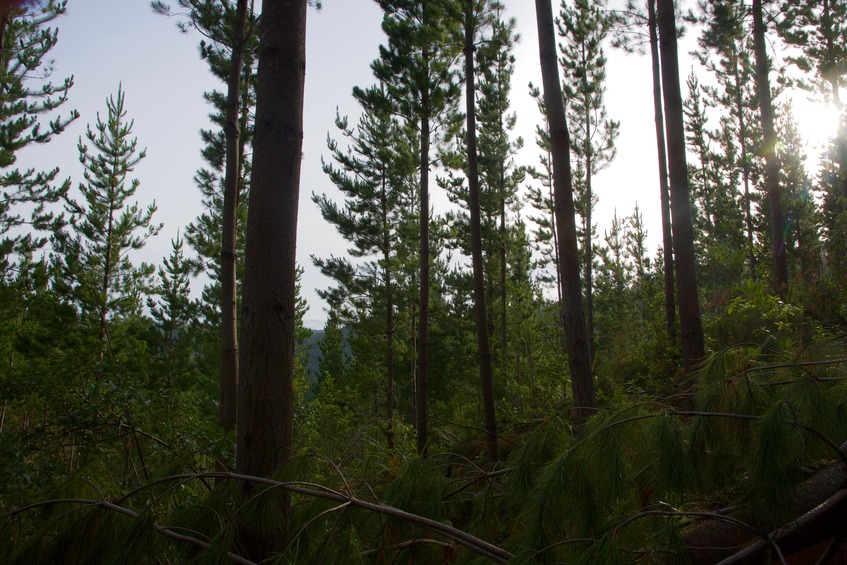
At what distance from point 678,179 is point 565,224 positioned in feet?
5.53

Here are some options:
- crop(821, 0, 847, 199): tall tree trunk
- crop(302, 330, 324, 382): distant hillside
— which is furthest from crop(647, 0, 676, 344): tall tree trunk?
crop(302, 330, 324, 382): distant hillside

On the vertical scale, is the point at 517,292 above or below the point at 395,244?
below

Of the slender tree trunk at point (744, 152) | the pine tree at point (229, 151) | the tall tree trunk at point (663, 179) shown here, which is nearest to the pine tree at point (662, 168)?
the tall tree trunk at point (663, 179)

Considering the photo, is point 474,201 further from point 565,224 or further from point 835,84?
Result: point 835,84

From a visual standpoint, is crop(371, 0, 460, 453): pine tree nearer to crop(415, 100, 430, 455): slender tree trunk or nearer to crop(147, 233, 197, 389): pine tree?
crop(415, 100, 430, 455): slender tree trunk

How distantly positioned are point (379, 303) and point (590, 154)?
340 inches

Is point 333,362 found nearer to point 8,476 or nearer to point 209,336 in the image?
point 209,336

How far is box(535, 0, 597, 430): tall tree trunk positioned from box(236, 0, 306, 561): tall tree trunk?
3.15 m

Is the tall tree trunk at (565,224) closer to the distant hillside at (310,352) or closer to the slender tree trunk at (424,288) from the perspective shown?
the slender tree trunk at (424,288)

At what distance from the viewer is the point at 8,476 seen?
11.3ft

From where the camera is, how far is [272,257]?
7.52 feet

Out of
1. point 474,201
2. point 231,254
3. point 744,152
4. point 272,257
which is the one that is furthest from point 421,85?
point 744,152

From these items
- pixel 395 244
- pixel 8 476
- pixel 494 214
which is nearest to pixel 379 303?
pixel 395 244

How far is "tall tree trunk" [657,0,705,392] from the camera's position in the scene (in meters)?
5.85
